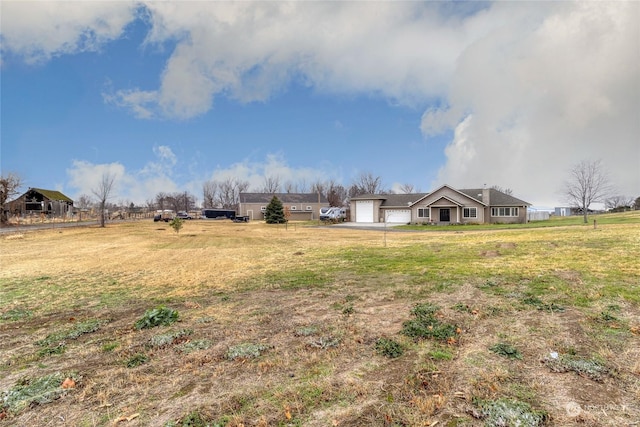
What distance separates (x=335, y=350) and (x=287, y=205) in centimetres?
6239

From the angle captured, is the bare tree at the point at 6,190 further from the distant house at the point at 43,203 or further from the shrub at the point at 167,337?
the shrub at the point at 167,337

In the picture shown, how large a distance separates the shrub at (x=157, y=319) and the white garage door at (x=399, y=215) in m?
41.6

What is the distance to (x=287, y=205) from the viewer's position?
218ft

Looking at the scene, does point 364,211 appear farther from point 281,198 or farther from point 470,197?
point 281,198

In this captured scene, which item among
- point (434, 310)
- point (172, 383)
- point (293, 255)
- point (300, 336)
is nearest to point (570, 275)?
point (434, 310)

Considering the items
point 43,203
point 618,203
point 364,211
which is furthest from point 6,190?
point 618,203

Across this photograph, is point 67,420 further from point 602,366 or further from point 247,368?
point 602,366

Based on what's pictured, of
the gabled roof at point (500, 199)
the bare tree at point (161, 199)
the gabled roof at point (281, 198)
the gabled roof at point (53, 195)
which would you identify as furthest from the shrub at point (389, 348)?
the bare tree at point (161, 199)

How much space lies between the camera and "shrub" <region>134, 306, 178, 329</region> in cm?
585

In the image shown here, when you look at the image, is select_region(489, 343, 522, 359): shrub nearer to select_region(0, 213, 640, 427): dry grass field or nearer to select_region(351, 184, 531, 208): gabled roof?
select_region(0, 213, 640, 427): dry grass field

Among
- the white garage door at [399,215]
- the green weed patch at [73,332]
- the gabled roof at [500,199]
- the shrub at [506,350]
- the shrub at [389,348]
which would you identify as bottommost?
the green weed patch at [73,332]

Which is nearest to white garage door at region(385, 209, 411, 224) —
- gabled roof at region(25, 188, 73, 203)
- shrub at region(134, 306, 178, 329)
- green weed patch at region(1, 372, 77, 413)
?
shrub at region(134, 306, 178, 329)

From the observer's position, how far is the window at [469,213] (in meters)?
39.9

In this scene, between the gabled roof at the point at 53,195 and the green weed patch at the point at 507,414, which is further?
the gabled roof at the point at 53,195
